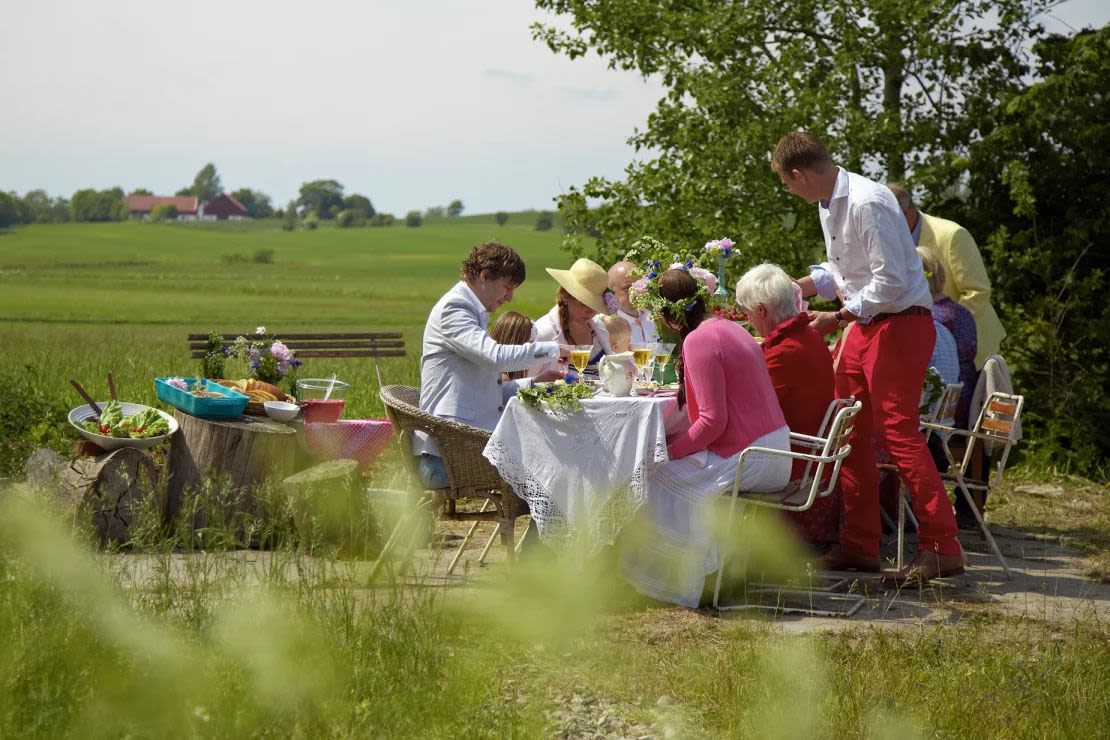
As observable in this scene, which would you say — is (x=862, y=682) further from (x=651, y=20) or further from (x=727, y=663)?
(x=651, y=20)

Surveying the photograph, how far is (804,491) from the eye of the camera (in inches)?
212

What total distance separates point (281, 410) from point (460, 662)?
4.40 metres

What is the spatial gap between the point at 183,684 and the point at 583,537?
0.86m

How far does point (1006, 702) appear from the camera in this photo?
12.1ft

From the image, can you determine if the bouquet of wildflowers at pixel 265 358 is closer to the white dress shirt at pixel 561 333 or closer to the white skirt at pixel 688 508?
the white dress shirt at pixel 561 333

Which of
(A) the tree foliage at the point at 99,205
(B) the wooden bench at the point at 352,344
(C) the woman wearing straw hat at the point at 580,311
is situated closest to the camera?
(C) the woman wearing straw hat at the point at 580,311

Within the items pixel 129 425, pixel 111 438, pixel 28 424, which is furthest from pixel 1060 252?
pixel 28 424

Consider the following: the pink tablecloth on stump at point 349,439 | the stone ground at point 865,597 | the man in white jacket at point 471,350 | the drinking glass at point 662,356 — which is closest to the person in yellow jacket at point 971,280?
the stone ground at point 865,597

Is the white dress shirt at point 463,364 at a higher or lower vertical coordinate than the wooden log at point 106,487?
higher

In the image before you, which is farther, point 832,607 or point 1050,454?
point 1050,454

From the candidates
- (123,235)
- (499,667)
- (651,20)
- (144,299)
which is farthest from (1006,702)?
(123,235)

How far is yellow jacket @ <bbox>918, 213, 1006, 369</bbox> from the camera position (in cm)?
726

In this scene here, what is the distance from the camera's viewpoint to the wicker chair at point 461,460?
5.16 meters

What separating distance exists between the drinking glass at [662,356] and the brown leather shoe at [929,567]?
128cm
